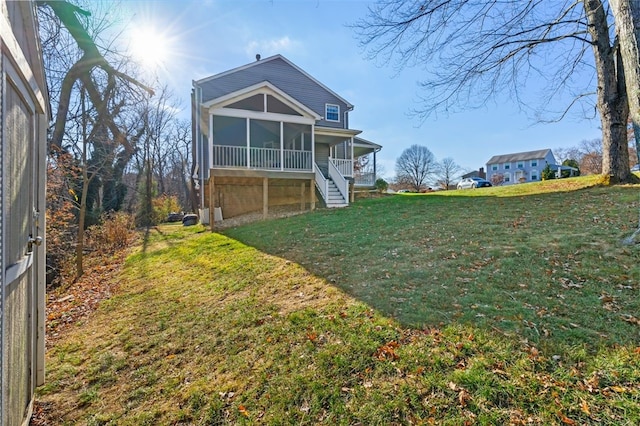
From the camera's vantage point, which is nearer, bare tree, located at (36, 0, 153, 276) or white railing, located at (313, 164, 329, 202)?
bare tree, located at (36, 0, 153, 276)

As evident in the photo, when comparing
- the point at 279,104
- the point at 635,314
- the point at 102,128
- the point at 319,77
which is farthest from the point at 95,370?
the point at 319,77

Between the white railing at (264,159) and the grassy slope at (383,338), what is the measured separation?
6.82m

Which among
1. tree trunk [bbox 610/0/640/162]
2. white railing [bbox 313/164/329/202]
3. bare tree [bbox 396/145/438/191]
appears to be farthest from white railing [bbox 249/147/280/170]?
bare tree [bbox 396/145/438/191]

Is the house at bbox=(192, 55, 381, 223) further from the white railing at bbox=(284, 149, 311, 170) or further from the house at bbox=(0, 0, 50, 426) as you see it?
the house at bbox=(0, 0, 50, 426)

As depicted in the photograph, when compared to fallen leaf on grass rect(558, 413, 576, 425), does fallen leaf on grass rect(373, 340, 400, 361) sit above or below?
above

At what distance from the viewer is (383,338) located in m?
3.32

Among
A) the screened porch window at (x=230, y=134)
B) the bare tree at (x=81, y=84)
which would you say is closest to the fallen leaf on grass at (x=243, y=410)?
the bare tree at (x=81, y=84)

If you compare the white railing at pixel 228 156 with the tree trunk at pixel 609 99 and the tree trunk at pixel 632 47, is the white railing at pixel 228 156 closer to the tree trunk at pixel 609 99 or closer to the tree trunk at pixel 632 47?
the tree trunk at pixel 632 47

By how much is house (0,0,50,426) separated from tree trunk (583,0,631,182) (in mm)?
13542

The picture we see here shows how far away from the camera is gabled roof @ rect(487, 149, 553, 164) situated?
52969mm

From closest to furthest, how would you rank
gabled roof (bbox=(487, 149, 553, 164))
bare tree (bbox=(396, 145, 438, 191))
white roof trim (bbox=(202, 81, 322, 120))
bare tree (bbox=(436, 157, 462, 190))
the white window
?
white roof trim (bbox=(202, 81, 322, 120)) < the white window < bare tree (bbox=(396, 145, 438, 191)) < bare tree (bbox=(436, 157, 462, 190)) < gabled roof (bbox=(487, 149, 553, 164))

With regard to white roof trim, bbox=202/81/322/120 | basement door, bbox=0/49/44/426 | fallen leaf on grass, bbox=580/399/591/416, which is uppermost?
white roof trim, bbox=202/81/322/120

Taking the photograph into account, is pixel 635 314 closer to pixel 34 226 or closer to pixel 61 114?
pixel 34 226

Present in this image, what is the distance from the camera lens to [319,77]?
1936 centimetres
